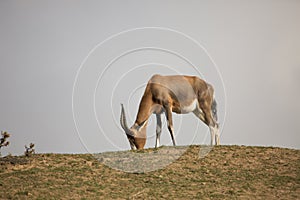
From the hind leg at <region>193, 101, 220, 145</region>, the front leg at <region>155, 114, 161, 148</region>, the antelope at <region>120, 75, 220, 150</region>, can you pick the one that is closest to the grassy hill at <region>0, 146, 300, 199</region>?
the front leg at <region>155, 114, 161, 148</region>

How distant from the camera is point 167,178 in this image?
12.9 meters

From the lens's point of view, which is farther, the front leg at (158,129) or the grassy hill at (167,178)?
the front leg at (158,129)

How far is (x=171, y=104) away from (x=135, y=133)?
6.49ft

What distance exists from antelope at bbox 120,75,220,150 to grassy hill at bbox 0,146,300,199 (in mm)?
2285

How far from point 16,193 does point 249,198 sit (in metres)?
6.49

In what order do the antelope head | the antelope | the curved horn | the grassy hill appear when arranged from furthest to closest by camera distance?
the antelope
the antelope head
the curved horn
the grassy hill

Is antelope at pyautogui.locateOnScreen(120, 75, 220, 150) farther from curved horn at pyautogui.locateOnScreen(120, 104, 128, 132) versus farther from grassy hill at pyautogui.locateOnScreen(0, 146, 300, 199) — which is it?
grassy hill at pyautogui.locateOnScreen(0, 146, 300, 199)

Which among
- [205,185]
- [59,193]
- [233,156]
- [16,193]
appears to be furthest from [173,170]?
[16,193]

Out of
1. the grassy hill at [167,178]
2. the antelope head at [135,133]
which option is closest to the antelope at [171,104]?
the antelope head at [135,133]

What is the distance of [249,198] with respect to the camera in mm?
11367

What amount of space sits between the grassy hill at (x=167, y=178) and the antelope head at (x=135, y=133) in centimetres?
218

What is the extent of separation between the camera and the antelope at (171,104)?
16672 mm

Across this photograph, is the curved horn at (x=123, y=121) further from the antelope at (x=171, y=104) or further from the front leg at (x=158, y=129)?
the front leg at (x=158, y=129)

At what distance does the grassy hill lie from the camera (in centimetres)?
1162
